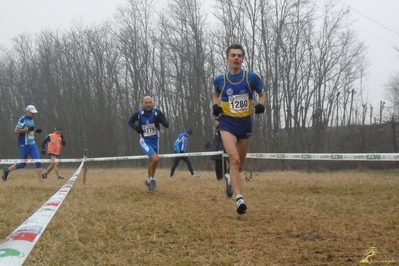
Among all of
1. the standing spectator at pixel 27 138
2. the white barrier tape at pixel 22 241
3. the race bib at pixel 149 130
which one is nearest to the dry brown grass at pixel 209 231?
the white barrier tape at pixel 22 241

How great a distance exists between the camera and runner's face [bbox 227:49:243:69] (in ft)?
16.8

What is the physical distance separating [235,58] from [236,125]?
0.90 metres

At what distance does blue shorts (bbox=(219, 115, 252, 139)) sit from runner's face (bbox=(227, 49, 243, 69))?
703mm

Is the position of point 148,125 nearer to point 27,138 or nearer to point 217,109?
point 217,109

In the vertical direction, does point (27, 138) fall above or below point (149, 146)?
above

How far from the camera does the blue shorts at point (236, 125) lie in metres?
5.09


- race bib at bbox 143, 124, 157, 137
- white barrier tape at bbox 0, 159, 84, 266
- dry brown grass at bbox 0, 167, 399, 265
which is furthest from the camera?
race bib at bbox 143, 124, 157, 137

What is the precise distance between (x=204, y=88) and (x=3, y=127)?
2581 cm

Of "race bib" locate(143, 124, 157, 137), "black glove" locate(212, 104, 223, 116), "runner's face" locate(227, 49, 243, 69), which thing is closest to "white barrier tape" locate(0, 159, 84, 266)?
"black glove" locate(212, 104, 223, 116)

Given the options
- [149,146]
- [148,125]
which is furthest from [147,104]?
[149,146]

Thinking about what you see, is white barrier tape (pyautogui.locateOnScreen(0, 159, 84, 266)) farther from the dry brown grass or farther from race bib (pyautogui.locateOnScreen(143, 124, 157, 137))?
race bib (pyautogui.locateOnScreen(143, 124, 157, 137))

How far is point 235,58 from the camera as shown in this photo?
16.8 feet

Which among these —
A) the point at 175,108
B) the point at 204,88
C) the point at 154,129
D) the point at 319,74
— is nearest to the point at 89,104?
the point at 175,108

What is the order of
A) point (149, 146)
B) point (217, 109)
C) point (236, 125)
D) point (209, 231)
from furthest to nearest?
point (149, 146), point (236, 125), point (217, 109), point (209, 231)
